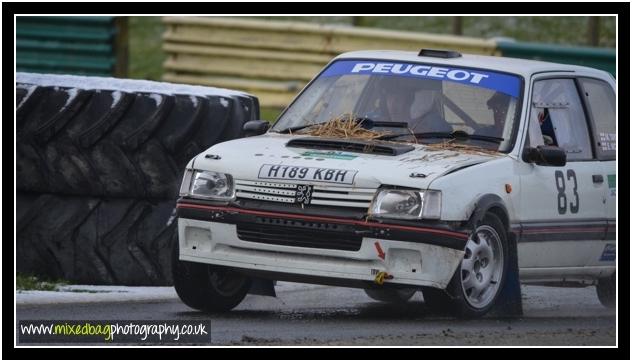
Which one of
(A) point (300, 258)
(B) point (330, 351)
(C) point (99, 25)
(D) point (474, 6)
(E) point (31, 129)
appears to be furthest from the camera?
(C) point (99, 25)

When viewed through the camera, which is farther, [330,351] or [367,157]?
[367,157]

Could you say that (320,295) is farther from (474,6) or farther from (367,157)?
(474,6)

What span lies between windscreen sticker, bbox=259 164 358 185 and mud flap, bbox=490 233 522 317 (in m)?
1.13

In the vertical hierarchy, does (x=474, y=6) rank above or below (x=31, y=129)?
above

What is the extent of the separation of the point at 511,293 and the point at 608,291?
1628mm

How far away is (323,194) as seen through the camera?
789 cm

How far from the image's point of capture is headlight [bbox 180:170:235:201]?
820cm

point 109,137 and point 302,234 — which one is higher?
point 109,137

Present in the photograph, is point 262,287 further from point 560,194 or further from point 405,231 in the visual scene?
point 560,194

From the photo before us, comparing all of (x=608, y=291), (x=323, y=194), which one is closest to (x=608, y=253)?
(x=608, y=291)

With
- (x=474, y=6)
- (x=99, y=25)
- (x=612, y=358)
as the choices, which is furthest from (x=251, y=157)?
(x=99, y=25)

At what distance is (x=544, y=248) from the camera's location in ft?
29.0

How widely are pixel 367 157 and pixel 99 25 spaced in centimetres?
1094

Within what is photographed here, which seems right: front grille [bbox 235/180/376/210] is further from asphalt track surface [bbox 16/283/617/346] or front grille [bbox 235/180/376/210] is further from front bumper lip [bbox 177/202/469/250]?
asphalt track surface [bbox 16/283/617/346]
